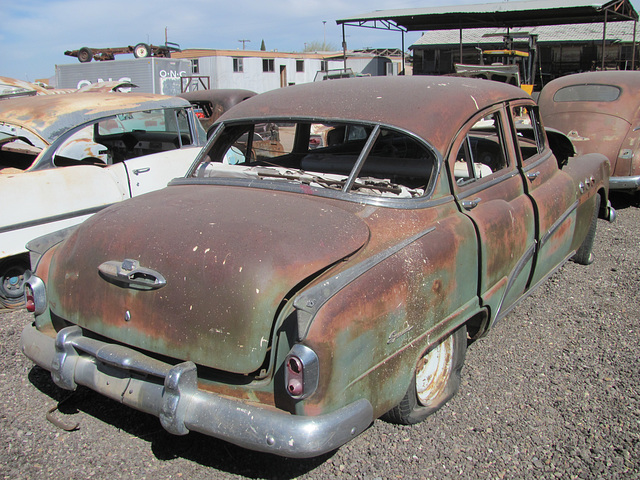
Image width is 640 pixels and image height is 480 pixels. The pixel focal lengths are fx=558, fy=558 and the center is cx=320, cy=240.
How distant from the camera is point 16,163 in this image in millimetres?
6145

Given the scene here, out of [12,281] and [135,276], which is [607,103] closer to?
[135,276]

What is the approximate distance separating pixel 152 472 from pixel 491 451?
5.31 feet

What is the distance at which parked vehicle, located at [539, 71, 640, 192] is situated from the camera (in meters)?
7.14

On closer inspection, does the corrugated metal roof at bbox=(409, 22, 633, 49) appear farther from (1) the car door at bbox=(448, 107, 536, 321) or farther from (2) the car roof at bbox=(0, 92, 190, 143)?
(1) the car door at bbox=(448, 107, 536, 321)

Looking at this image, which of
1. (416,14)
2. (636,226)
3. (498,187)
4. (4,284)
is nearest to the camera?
(498,187)

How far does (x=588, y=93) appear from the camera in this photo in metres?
8.01

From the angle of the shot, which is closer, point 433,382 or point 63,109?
point 433,382

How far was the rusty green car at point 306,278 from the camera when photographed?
2.22 m

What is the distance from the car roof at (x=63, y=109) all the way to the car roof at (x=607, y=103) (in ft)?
18.7

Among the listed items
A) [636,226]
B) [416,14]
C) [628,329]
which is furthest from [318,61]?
[628,329]

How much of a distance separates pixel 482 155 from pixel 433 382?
1876mm

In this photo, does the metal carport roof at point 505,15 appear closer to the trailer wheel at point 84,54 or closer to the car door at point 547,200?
the car door at point 547,200

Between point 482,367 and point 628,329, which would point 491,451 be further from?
point 628,329

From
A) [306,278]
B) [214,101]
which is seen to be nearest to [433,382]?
[306,278]
